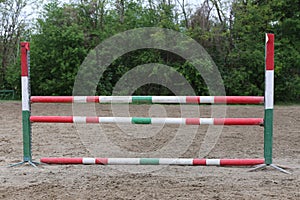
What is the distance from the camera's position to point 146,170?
3.89 meters

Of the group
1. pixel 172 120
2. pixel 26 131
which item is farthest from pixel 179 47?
pixel 26 131

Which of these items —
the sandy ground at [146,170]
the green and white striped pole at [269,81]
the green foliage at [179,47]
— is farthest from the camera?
the green foliage at [179,47]

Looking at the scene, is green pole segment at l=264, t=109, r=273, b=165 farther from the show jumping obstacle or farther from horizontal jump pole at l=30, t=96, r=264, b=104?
horizontal jump pole at l=30, t=96, r=264, b=104

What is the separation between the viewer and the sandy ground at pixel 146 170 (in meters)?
3.06

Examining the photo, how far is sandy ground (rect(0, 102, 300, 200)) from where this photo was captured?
10.0ft

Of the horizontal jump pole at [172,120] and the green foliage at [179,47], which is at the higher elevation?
the green foliage at [179,47]

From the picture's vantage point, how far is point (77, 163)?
13.0 feet

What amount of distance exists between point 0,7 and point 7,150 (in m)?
12.3

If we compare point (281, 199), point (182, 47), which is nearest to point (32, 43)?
point (182, 47)

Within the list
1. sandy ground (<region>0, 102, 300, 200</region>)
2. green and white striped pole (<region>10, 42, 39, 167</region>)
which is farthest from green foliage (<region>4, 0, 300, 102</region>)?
green and white striped pole (<region>10, 42, 39, 167</region>)

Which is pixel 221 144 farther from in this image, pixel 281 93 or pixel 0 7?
pixel 0 7

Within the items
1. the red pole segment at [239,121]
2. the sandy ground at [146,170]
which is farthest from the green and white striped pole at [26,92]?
the red pole segment at [239,121]

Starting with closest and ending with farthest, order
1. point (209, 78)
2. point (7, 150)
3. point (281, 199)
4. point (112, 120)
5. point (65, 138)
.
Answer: point (281, 199)
point (112, 120)
point (7, 150)
point (65, 138)
point (209, 78)

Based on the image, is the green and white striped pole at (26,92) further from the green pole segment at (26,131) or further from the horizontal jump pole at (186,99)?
the horizontal jump pole at (186,99)
